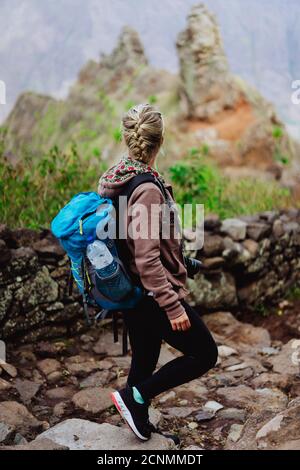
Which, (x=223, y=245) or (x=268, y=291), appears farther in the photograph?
(x=268, y=291)

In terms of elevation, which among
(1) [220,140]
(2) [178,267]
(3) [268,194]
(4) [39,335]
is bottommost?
(4) [39,335]

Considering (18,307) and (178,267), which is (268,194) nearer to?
(18,307)

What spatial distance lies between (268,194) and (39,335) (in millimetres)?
Result: 4721

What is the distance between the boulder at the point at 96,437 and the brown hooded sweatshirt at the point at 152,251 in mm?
778

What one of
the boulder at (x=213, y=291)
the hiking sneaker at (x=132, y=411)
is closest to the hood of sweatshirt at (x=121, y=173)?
the hiking sneaker at (x=132, y=411)

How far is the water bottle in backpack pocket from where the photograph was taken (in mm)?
2361

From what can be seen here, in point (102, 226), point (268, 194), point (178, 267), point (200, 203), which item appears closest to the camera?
point (102, 226)

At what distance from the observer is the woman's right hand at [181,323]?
2410 mm

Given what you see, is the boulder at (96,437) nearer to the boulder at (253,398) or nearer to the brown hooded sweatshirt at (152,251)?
the brown hooded sweatshirt at (152,251)

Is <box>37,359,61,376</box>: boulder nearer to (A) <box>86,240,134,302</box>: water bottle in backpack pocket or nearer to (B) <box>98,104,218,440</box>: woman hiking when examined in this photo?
(B) <box>98,104,218,440</box>: woman hiking

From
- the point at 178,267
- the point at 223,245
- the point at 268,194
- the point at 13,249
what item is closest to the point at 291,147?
the point at 268,194

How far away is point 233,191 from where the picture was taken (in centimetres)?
820

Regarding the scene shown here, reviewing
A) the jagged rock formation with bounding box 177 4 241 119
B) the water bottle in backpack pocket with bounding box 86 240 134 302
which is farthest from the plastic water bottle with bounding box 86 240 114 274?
the jagged rock formation with bounding box 177 4 241 119

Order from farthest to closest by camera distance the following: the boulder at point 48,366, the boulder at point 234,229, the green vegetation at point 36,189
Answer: the boulder at point 234,229 → the green vegetation at point 36,189 → the boulder at point 48,366
